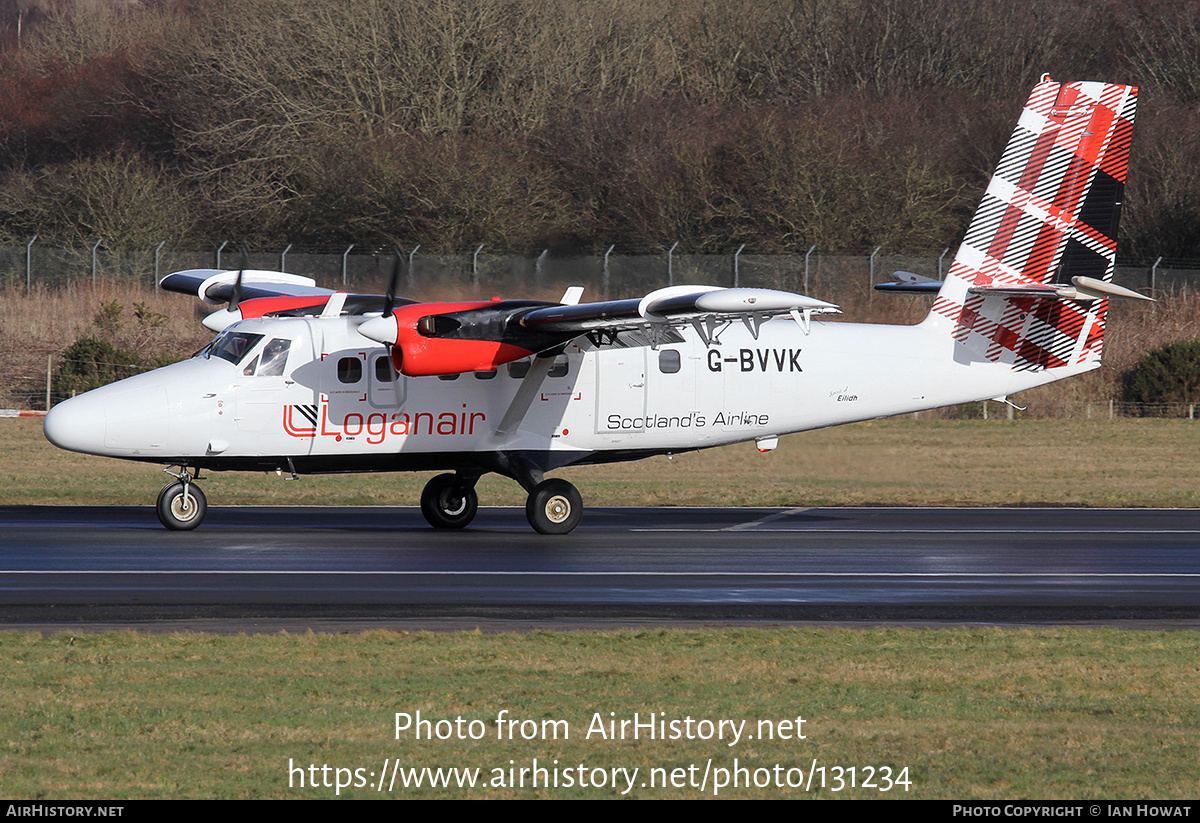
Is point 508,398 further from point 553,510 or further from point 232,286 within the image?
point 232,286

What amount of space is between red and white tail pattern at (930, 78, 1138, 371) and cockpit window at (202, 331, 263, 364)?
1002cm

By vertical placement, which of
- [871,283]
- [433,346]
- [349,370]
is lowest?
[349,370]

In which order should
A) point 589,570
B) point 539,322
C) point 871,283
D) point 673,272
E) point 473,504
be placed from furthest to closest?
point 871,283 → point 673,272 → point 473,504 → point 539,322 → point 589,570

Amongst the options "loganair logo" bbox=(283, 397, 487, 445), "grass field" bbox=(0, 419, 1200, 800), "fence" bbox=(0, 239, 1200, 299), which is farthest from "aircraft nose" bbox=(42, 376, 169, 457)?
"fence" bbox=(0, 239, 1200, 299)

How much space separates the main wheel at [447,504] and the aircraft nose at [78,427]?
467cm

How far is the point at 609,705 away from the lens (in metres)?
8.98

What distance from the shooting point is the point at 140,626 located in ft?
38.9

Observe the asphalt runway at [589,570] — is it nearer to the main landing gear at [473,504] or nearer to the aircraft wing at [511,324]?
the main landing gear at [473,504]

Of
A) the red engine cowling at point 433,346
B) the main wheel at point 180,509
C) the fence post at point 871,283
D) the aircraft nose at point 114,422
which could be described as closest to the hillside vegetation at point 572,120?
the fence post at point 871,283

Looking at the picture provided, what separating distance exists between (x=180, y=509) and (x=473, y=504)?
4115mm

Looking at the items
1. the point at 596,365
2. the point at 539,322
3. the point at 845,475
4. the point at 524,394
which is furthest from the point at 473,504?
the point at 845,475

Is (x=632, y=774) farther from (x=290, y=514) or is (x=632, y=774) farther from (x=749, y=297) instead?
(x=290, y=514)

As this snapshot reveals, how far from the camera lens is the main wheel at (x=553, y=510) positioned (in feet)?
63.2

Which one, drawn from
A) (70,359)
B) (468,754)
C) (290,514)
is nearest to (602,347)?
(290,514)
